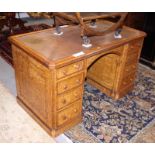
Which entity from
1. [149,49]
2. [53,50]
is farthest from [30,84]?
[149,49]

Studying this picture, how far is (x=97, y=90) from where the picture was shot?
3564 mm

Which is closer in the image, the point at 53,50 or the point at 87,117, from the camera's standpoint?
the point at 53,50

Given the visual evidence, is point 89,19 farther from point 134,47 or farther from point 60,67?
point 60,67

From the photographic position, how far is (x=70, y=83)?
244 centimetres

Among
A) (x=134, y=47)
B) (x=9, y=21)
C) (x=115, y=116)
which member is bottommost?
(x=115, y=116)

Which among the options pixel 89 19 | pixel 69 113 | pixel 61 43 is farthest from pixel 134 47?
pixel 69 113

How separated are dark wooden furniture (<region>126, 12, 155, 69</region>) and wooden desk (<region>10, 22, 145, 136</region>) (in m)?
1.30

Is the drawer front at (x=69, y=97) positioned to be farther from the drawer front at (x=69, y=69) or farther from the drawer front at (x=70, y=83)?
the drawer front at (x=69, y=69)

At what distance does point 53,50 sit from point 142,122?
1.54m

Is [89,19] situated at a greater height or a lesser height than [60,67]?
greater

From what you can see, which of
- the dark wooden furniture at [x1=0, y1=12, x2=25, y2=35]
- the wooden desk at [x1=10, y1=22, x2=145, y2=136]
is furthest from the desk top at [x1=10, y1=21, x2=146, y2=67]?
the dark wooden furniture at [x1=0, y1=12, x2=25, y2=35]

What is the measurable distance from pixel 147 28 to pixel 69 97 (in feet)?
8.64

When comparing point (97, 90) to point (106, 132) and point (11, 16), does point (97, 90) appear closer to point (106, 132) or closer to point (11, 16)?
point (106, 132)

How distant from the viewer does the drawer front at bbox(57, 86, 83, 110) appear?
2449 mm
